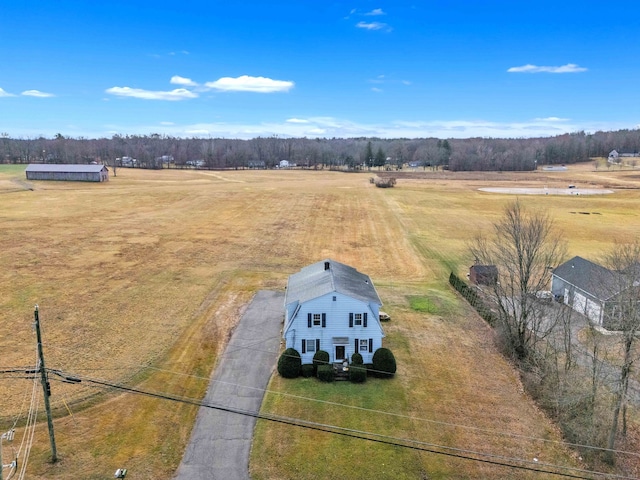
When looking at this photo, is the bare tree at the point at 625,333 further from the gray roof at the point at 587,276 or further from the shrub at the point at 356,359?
the shrub at the point at 356,359

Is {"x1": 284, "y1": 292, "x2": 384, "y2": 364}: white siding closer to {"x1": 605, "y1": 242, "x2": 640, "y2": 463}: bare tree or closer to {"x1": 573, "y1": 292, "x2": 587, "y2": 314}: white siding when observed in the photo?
{"x1": 605, "y1": 242, "x2": 640, "y2": 463}: bare tree

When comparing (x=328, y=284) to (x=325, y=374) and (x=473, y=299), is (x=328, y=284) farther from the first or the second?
(x=473, y=299)

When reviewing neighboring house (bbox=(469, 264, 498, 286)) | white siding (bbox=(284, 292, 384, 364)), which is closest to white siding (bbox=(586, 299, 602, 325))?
neighboring house (bbox=(469, 264, 498, 286))

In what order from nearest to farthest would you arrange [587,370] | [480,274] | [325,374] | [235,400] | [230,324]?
1. [235,400]
2. [587,370]
3. [325,374]
4. [230,324]
5. [480,274]

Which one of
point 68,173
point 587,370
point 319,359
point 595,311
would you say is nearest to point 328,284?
point 319,359

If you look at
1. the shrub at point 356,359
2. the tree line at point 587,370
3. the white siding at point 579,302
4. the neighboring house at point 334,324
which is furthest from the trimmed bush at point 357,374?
the white siding at point 579,302
